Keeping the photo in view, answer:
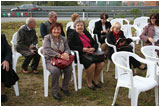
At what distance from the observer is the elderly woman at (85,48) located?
3.89m

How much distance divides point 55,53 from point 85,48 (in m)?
0.65

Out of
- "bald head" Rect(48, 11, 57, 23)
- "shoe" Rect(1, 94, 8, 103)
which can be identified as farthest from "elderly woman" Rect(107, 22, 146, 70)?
"shoe" Rect(1, 94, 8, 103)

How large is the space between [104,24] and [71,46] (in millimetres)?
1900

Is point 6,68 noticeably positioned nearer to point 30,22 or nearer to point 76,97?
point 76,97

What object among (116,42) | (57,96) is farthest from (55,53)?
(116,42)

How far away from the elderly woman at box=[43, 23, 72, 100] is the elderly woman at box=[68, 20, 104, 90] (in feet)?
0.84

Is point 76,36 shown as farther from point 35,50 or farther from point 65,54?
point 35,50

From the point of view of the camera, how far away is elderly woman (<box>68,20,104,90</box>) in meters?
3.89

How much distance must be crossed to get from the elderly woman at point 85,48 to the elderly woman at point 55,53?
0.84 ft

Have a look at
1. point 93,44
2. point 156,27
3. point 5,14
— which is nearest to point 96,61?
point 93,44

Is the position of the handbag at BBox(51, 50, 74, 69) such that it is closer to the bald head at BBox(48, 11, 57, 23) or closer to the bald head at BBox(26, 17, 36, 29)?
the bald head at BBox(26, 17, 36, 29)

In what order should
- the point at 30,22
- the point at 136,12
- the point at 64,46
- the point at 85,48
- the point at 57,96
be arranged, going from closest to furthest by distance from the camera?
the point at 57,96 → the point at 64,46 → the point at 85,48 → the point at 30,22 → the point at 136,12

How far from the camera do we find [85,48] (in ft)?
12.9

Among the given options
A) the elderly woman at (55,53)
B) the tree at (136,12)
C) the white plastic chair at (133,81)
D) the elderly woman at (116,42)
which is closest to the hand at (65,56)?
the elderly woman at (55,53)
